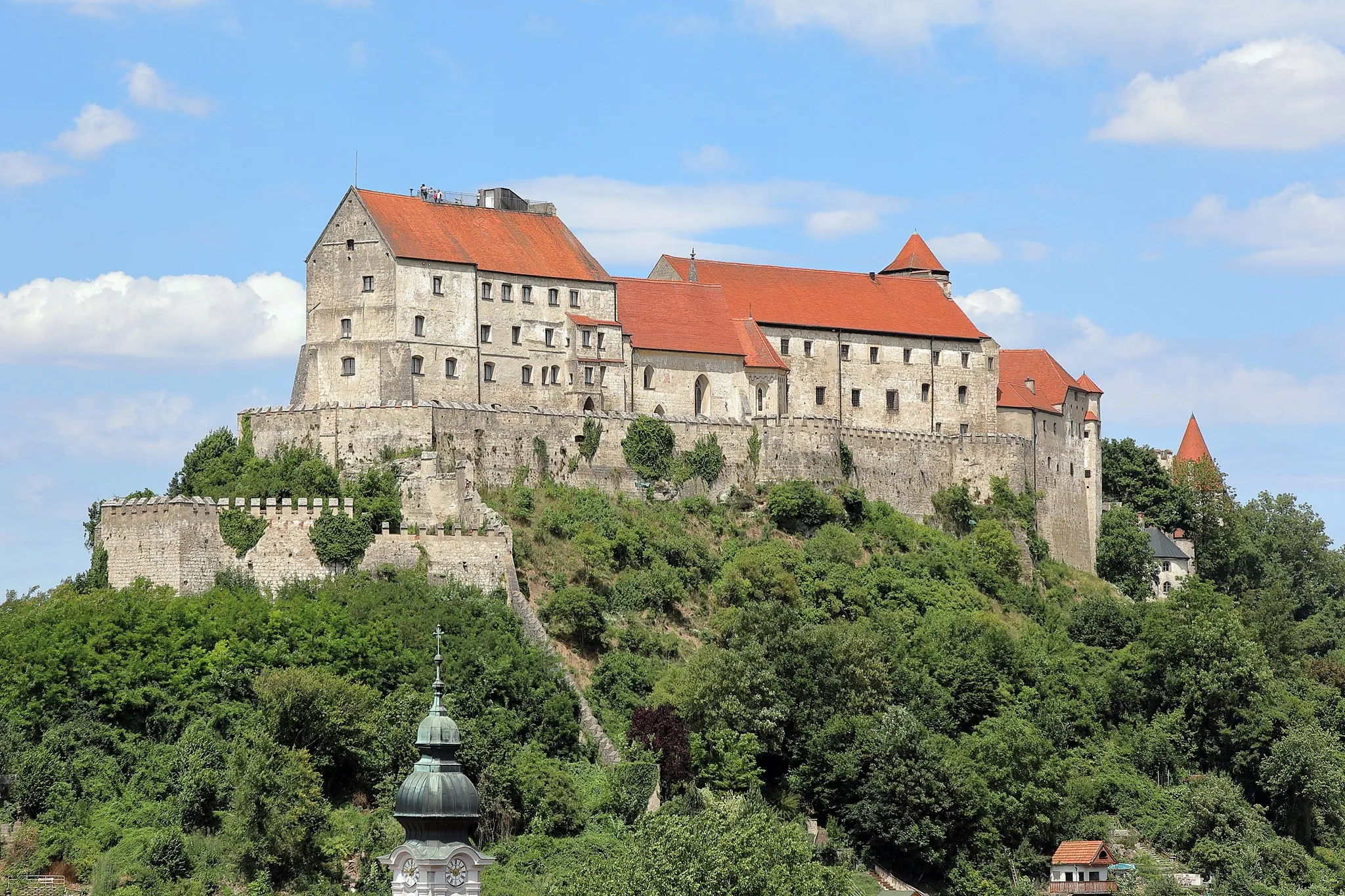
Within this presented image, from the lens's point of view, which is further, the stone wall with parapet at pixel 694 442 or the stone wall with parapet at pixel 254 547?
the stone wall with parapet at pixel 694 442

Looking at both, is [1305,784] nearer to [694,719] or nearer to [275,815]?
[694,719]

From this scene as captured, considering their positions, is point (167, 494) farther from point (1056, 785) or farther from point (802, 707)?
point (1056, 785)

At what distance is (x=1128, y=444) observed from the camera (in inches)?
4343

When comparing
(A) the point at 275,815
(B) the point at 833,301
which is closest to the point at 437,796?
(A) the point at 275,815

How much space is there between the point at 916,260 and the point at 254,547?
38.5m

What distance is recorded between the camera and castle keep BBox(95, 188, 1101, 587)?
8250 cm

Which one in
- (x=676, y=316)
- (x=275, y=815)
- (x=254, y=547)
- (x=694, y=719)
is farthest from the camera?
(x=676, y=316)


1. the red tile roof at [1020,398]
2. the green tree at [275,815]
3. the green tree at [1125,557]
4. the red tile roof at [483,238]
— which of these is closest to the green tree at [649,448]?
the red tile roof at [483,238]

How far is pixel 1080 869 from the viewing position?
76.2 meters

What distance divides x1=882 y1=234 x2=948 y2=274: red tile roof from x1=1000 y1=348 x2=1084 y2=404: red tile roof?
4.68 m

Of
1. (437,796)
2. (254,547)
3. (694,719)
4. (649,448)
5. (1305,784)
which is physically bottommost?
(1305,784)

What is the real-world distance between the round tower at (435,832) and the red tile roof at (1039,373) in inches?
2294

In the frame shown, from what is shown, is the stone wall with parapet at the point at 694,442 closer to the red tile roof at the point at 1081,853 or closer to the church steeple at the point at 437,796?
the red tile roof at the point at 1081,853

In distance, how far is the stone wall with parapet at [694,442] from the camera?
8175cm
